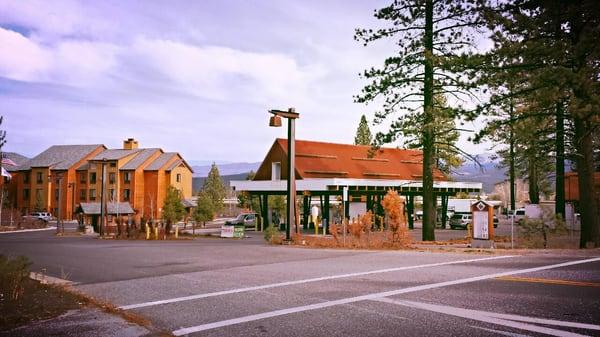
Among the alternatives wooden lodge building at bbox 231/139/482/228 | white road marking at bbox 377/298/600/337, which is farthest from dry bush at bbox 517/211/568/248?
white road marking at bbox 377/298/600/337

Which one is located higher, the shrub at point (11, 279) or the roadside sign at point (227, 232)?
the shrub at point (11, 279)

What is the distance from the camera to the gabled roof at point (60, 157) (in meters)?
80.2

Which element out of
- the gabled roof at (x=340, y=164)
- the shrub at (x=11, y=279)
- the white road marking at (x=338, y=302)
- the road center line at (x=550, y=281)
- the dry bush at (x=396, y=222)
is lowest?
the white road marking at (x=338, y=302)

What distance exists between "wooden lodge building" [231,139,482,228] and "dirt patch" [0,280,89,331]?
1114 inches

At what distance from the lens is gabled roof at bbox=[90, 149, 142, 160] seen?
79250mm

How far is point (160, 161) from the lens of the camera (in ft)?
260

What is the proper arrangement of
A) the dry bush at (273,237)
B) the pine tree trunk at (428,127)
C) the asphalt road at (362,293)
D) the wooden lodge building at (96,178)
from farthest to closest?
the wooden lodge building at (96,178) → the dry bush at (273,237) → the pine tree trunk at (428,127) → the asphalt road at (362,293)

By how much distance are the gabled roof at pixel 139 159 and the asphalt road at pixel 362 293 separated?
6248cm

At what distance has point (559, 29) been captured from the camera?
20.1 m

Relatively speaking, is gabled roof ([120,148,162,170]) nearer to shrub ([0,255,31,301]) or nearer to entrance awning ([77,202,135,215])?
entrance awning ([77,202,135,215])

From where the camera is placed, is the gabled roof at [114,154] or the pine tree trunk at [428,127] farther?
the gabled roof at [114,154]

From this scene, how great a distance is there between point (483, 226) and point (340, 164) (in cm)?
2472

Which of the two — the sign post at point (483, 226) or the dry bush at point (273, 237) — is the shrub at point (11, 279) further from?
the sign post at point (483, 226)

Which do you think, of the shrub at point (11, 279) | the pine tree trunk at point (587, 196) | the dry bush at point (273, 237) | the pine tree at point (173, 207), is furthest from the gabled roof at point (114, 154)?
the shrub at point (11, 279)
